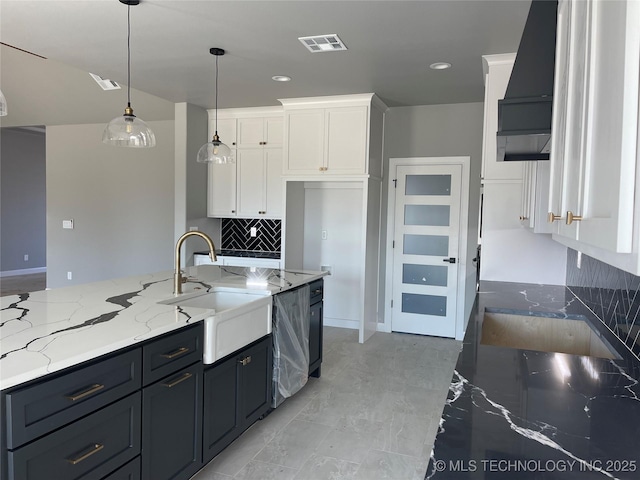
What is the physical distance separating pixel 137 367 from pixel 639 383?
1.76 meters

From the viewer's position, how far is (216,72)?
13.6ft

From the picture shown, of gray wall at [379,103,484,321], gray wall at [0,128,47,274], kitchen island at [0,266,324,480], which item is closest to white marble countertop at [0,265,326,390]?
kitchen island at [0,266,324,480]

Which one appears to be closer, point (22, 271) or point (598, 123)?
point (598, 123)

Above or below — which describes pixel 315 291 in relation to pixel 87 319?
below

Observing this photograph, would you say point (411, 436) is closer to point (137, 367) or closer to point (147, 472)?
point (147, 472)

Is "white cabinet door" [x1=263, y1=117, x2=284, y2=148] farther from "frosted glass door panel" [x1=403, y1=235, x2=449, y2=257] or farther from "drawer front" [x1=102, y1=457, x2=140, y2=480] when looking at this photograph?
"drawer front" [x1=102, y1=457, x2=140, y2=480]

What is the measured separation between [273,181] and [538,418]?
470cm

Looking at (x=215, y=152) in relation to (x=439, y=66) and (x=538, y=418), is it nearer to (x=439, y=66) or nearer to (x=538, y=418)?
(x=439, y=66)

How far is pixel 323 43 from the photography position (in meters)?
3.41

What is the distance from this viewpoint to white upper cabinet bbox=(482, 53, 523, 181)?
11.4ft

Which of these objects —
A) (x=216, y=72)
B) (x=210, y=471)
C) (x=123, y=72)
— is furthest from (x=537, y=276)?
(x=123, y=72)

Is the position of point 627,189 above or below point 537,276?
above

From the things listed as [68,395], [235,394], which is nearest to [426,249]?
[235,394]

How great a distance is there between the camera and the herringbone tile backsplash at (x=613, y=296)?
1.65 meters
